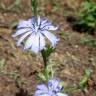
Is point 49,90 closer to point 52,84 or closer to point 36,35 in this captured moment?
point 52,84

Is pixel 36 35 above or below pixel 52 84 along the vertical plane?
above

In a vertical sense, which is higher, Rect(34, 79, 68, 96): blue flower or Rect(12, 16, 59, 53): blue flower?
Rect(12, 16, 59, 53): blue flower

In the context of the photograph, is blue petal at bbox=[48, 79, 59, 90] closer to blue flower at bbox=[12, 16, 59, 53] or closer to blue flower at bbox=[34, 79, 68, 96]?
blue flower at bbox=[34, 79, 68, 96]

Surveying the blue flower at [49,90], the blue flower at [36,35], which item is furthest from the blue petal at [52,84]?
the blue flower at [36,35]

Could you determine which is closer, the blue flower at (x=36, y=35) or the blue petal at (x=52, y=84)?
the blue flower at (x=36, y=35)

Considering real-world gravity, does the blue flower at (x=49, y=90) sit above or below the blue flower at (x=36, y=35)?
below

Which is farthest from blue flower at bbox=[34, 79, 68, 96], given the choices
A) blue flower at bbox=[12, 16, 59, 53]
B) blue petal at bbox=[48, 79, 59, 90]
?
blue flower at bbox=[12, 16, 59, 53]

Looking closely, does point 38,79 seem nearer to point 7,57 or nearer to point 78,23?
point 7,57

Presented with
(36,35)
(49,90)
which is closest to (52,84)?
(49,90)

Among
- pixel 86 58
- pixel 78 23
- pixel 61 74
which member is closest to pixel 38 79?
pixel 61 74

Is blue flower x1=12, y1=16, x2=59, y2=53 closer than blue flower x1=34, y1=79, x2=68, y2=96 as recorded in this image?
Yes

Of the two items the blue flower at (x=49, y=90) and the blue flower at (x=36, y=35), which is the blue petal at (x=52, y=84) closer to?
the blue flower at (x=49, y=90)
